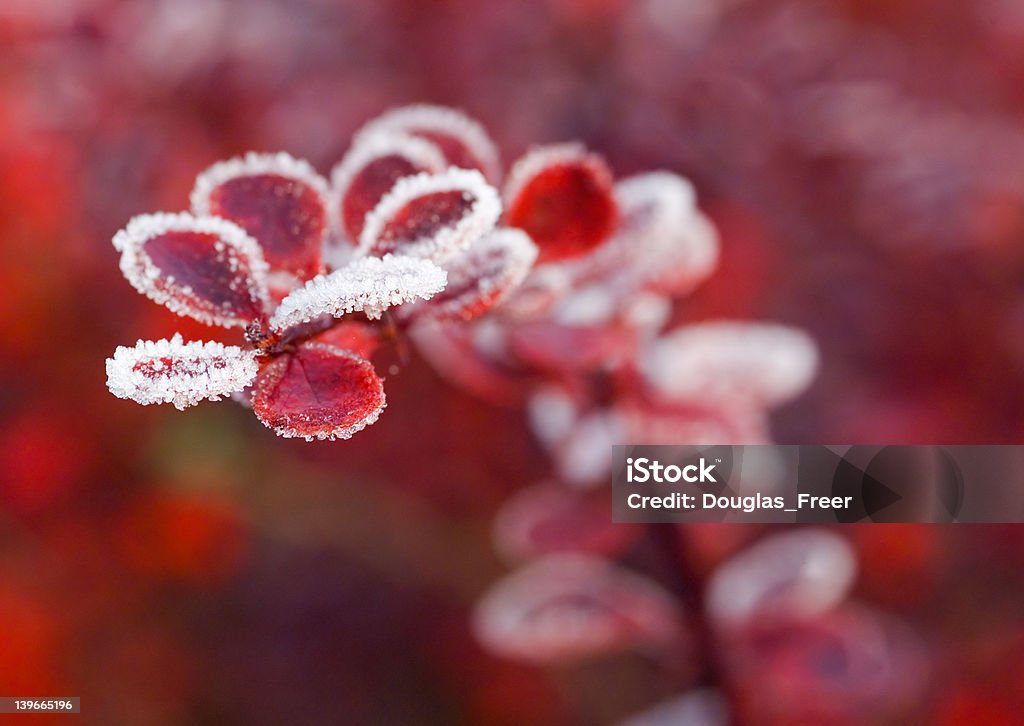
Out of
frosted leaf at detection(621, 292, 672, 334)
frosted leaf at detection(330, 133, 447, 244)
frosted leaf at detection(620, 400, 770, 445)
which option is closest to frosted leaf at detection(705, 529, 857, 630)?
frosted leaf at detection(620, 400, 770, 445)

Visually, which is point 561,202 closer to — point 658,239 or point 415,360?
point 658,239

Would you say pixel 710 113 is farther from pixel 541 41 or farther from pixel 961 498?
pixel 961 498

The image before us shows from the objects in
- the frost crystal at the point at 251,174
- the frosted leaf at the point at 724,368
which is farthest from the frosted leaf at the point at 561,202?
the frosted leaf at the point at 724,368

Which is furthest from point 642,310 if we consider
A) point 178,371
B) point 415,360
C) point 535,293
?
point 415,360

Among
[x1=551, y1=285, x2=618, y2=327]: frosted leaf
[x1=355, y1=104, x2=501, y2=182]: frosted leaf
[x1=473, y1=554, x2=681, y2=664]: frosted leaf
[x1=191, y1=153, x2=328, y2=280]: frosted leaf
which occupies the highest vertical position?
[x1=355, y1=104, x2=501, y2=182]: frosted leaf

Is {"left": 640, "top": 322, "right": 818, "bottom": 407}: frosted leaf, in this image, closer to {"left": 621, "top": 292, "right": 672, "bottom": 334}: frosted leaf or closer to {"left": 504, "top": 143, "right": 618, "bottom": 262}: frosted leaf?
{"left": 621, "top": 292, "right": 672, "bottom": 334}: frosted leaf

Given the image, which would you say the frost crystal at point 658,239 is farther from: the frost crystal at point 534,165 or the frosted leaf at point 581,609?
the frosted leaf at point 581,609
